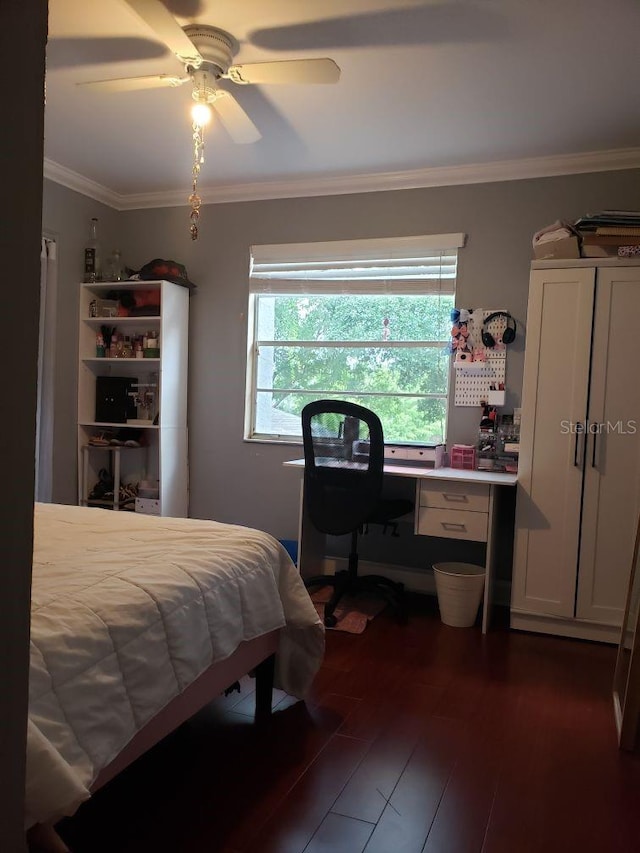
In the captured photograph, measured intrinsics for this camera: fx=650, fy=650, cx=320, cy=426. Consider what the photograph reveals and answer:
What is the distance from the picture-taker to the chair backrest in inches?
128

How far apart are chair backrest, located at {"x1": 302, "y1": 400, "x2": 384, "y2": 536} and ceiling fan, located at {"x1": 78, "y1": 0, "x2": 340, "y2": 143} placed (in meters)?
1.44

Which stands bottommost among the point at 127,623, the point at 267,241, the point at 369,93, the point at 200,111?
the point at 127,623

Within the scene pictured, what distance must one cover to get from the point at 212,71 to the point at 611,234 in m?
A: 1.92

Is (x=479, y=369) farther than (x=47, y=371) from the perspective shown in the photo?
No

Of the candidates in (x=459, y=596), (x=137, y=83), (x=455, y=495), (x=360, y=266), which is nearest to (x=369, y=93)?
(x=137, y=83)

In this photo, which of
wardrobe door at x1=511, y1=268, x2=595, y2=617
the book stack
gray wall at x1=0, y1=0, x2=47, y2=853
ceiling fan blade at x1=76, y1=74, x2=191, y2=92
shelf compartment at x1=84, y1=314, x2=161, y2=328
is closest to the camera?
gray wall at x1=0, y1=0, x2=47, y2=853

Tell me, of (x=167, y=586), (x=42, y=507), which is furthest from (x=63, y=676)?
(x=42, y=507)

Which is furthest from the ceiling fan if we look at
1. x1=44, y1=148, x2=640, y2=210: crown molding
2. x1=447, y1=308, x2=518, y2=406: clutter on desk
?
x1=447, y1=308, x2=518, y2=406: clutter on desk

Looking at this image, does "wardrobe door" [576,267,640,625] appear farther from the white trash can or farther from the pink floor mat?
the pink floor mat

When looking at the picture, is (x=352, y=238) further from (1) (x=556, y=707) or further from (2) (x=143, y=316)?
(1) (x=556, y=707)

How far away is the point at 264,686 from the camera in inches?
90.3

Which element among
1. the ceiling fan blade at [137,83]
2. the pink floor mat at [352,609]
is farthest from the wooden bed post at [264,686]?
the ceiling fan blade at [137,83]

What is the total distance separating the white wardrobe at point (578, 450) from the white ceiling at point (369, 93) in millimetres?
713

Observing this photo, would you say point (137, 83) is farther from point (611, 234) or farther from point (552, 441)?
point (552, 441)
